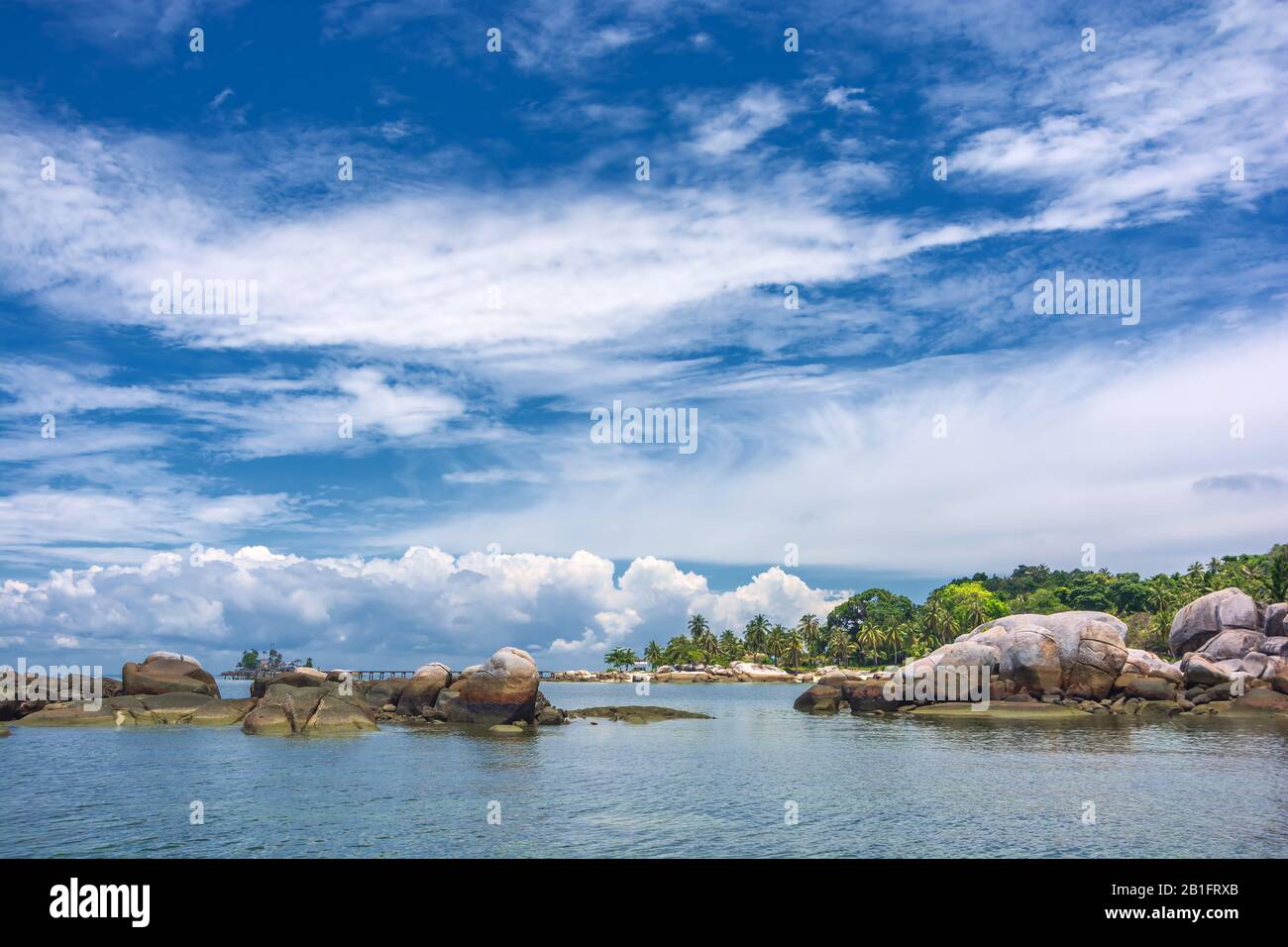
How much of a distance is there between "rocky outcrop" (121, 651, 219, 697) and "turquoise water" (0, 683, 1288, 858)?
892 cm

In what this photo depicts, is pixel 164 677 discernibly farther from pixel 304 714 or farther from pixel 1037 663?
pixel 1037 663

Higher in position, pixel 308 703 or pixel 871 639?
pixel 308 703

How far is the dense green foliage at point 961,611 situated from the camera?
3920 inches

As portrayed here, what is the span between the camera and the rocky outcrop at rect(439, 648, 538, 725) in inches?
1945

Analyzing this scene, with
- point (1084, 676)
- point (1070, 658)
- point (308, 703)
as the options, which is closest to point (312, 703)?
point (308, 703)

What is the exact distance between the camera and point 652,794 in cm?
2817

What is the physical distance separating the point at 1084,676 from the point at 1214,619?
856 inches

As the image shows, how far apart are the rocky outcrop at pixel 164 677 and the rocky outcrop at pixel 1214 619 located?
7535 cm

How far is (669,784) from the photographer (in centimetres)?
3048

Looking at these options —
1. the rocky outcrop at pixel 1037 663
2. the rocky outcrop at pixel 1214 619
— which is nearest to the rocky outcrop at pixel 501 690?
the rocky outcrop at pixel 1037 663

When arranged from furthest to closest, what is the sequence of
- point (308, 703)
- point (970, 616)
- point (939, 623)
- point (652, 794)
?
point (939, 623) → point (970, 616) → point (308, 703) → point (652, 794)
